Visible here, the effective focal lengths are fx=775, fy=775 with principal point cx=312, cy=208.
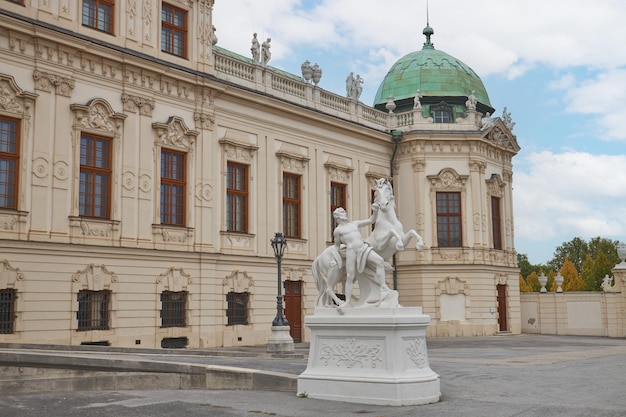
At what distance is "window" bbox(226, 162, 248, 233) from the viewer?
28.4 metres

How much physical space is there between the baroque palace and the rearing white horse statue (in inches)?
483

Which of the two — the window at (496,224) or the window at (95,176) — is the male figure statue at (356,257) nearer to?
the window at (95,176)

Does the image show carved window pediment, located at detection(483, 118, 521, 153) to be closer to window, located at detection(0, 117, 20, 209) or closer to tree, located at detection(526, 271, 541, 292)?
window, located at detection(0, 117, 20, 209)

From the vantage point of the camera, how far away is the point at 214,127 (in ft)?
91.1

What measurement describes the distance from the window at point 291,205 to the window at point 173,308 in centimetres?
630

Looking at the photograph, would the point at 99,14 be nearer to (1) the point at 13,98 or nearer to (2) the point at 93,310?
(1) the point at 13,98

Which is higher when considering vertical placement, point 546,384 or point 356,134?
point 356,134

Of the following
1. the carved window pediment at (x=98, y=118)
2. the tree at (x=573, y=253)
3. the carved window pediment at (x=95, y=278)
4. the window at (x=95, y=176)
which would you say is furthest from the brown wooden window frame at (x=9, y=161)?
the tree at (x=573, y=253)

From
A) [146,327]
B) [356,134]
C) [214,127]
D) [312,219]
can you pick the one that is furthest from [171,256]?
[356,134]

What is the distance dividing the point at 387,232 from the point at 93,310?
1347cm

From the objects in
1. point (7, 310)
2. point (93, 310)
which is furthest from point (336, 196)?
point (7, 310)

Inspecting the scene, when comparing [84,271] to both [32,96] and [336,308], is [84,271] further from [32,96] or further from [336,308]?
[336,308]

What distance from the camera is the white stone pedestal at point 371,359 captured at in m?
11.2

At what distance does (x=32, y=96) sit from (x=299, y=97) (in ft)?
42.1
